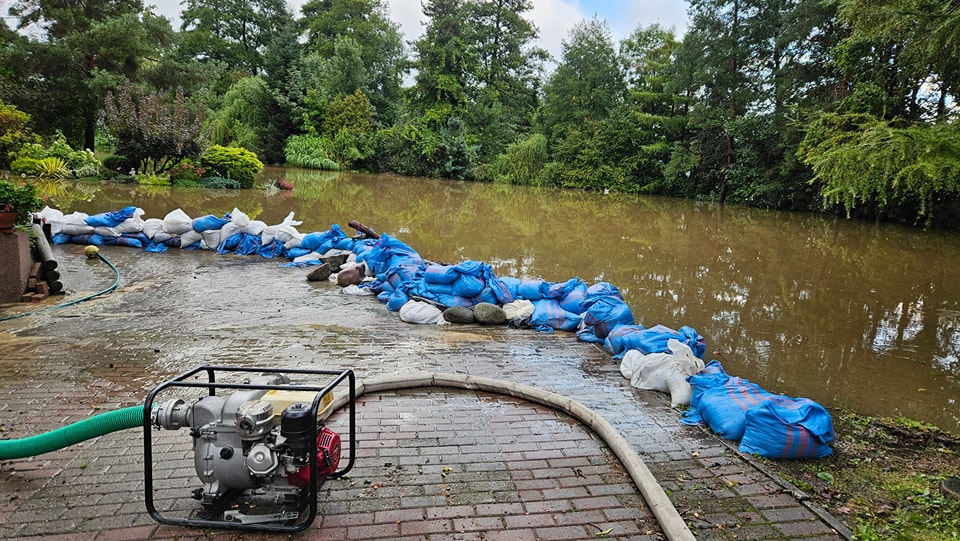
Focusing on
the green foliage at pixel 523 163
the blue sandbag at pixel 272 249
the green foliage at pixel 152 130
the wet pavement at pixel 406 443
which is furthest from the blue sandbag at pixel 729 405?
the green foliage at pixel 523 163

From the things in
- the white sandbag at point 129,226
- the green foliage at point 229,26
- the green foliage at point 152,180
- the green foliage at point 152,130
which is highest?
the green foliage at point 229,26

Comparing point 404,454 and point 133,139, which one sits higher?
point 133,139

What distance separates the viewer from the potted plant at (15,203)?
5585 mm

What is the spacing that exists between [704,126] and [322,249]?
2319cm

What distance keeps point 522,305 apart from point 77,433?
464 cm

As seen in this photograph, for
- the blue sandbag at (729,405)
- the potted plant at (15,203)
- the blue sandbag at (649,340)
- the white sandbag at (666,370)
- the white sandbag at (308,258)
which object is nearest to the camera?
the blue sandbag at (729,405)

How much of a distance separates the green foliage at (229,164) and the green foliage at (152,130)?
0.64 meters

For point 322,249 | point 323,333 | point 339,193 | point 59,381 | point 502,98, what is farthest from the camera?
point 502,98

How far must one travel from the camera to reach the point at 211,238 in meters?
9.68

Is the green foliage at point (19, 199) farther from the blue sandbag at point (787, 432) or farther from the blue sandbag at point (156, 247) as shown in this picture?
the blue sandbag at point (787, 432)

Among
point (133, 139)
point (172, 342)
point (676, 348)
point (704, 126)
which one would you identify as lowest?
point (172, 342)

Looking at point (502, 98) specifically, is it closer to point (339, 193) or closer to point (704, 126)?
→ point (704, 126)

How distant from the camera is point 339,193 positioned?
787 inches

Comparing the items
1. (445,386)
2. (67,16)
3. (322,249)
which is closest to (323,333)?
(445,386)
